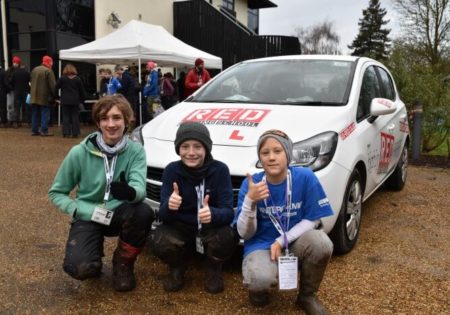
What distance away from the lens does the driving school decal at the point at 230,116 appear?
371 cm

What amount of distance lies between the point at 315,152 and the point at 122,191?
135 cm

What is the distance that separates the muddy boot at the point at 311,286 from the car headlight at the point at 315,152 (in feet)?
2.54

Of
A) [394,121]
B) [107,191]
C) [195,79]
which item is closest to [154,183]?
[107,191]

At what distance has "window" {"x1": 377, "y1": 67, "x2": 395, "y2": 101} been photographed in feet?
17.4

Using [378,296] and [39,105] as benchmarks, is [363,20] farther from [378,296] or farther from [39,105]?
[378,296]

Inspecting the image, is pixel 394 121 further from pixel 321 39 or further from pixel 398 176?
pixel 321 39

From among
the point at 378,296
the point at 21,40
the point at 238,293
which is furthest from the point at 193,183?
the point at 21,40

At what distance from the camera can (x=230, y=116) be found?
12.6ft

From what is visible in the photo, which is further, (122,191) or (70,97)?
(70,97)

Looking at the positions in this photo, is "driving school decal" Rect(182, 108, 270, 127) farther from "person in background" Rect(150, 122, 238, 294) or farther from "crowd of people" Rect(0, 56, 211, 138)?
"crowd of people" Rect(0, 56, 211, 138)

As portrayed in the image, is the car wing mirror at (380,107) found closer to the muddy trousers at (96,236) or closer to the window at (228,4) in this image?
the muddy trousers at (96,236)

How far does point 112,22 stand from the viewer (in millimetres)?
15188

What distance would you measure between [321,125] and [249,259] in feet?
4.24

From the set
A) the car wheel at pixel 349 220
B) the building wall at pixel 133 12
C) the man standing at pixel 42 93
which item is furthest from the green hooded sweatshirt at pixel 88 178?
the building wall at pixel 133 12
